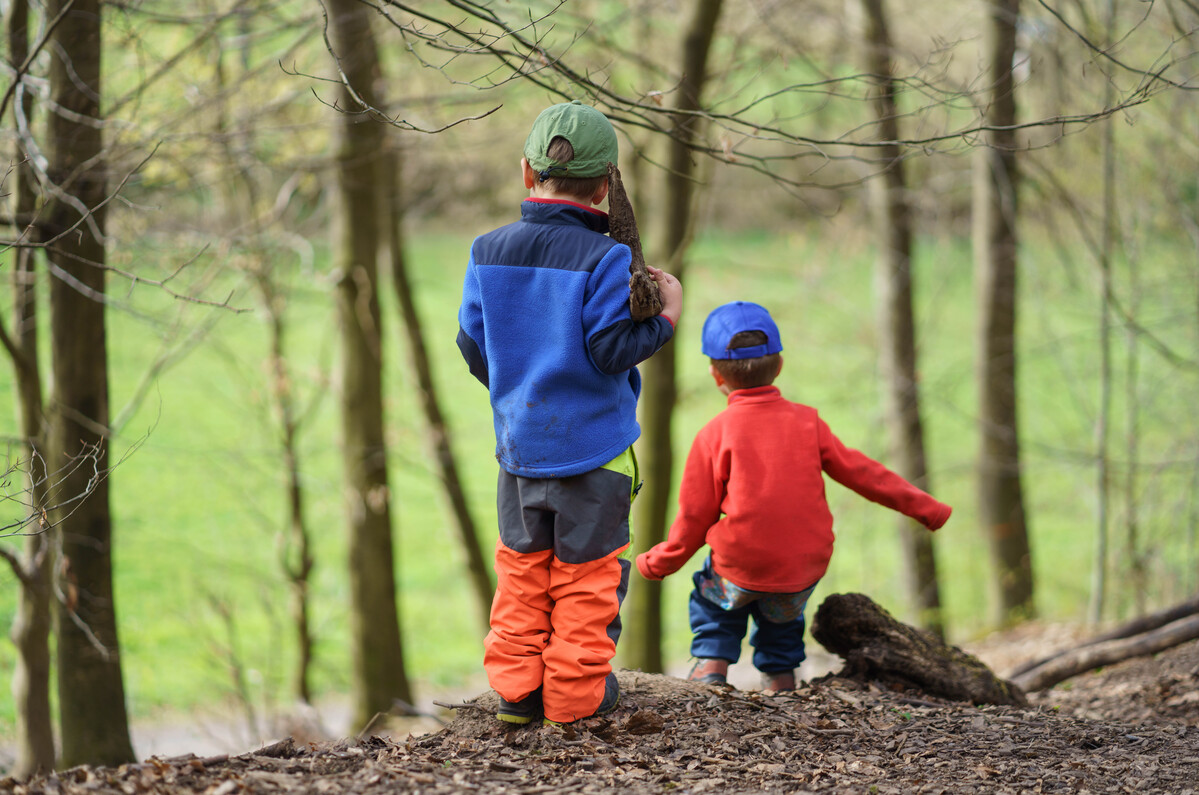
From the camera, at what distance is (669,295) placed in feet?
9.54

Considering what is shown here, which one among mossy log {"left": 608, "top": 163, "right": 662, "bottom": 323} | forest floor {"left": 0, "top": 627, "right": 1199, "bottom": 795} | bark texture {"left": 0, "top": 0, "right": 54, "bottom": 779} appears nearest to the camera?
forest floor {"left": 0, "top": 627, "right": 1199, "bottom": 795}

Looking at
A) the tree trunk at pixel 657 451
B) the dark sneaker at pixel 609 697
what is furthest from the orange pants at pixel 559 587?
the tree trunk at pixel 657 451

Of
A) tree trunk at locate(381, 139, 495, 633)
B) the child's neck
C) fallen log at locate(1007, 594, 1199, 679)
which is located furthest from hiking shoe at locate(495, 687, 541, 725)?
tree trunk at locate(381, 139, 495, 633)

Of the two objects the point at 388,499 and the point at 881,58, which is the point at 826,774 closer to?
the point at 388,499

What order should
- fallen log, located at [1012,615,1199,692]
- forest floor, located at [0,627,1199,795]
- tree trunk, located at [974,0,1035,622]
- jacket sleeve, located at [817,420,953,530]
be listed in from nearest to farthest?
forest floor, located at [0,627,1199,795]
jacket sleeve, located at [817,420,953,530]
fallen log, located at [1012,615,1199,692]
tree trunk, located at [974,0,1035,622]

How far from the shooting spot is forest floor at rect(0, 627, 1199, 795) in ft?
8.27

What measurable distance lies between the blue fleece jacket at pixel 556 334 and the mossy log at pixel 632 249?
4cm

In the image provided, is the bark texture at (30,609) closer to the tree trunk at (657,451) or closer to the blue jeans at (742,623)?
the blue jeans at (742,623)

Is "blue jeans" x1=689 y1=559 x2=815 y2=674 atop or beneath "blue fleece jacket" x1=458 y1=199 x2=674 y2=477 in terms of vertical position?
beneath

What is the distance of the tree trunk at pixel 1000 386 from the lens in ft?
26.2

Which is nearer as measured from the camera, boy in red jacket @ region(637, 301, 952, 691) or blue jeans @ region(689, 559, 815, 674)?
boy in red jacket @ region(637, 301, 952, 691)

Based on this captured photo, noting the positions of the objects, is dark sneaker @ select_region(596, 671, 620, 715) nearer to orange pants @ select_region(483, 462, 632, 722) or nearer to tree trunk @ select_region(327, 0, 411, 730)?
orange pants @ select_region(483, 462, 632, 722)

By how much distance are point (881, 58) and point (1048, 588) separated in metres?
7.44

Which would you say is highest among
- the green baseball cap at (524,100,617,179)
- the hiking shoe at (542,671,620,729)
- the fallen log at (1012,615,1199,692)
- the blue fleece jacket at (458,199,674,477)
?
the green baseball cap at (524,100,617,179)
